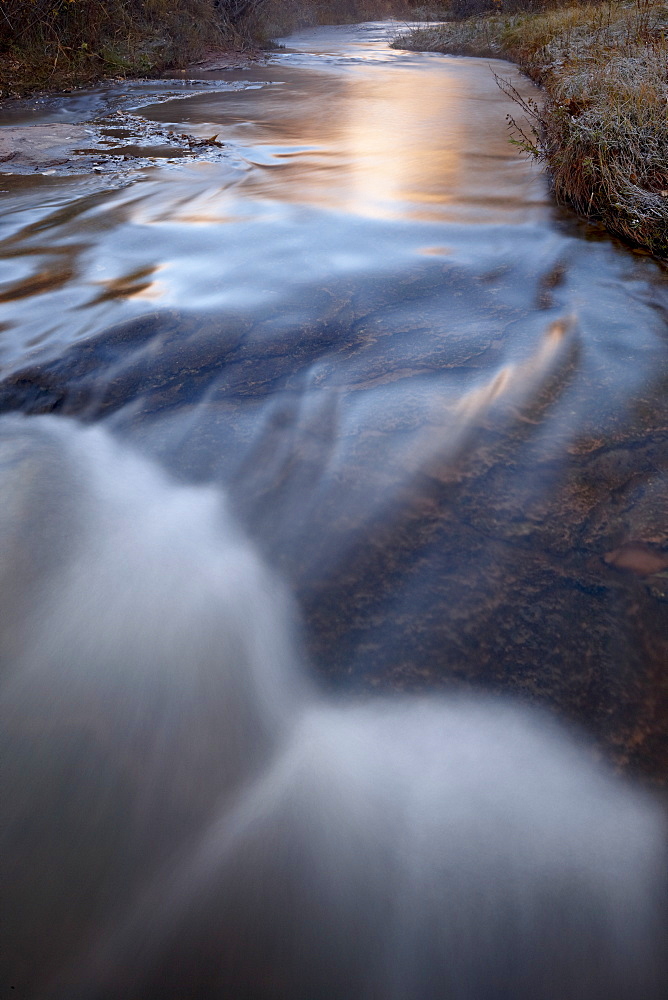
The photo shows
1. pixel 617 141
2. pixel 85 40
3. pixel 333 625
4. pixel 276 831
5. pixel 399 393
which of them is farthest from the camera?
pixel 85 40

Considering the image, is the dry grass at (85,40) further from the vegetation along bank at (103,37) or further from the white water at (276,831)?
the white water at (276,831)

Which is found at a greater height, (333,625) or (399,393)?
(399,393)

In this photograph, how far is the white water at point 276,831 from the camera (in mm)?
1172

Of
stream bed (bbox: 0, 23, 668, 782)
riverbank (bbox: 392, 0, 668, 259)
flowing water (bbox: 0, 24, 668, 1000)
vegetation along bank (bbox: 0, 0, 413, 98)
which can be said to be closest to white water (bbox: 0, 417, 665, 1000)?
flowing water (bbox: 0, 24, 668, 1000)

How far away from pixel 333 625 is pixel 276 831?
0.54m

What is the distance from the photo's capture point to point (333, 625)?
1725 millimetres

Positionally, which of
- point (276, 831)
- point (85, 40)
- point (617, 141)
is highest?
point (85, 40)

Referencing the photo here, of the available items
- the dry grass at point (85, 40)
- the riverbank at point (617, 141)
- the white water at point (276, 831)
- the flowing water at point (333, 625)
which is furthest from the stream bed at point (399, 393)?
the dry grass at point (85, 40)

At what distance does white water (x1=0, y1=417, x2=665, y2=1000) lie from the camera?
3.84 ft

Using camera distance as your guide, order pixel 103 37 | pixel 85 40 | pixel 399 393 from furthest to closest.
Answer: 1. pixel 103 37
2. pixel 85 40
3. pixel 399 393

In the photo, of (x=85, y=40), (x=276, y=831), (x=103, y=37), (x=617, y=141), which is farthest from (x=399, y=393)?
(x=103, y=37)

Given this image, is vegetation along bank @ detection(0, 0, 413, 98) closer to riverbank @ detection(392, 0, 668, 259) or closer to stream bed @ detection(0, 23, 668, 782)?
stream bed @ detection(0, 23, 668, 782)

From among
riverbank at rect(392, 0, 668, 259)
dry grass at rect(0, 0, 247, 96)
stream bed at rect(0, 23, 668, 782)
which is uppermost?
dry grass at rect(0, 0, 247, 96)

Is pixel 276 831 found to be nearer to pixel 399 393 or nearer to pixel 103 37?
pixel 399 393
